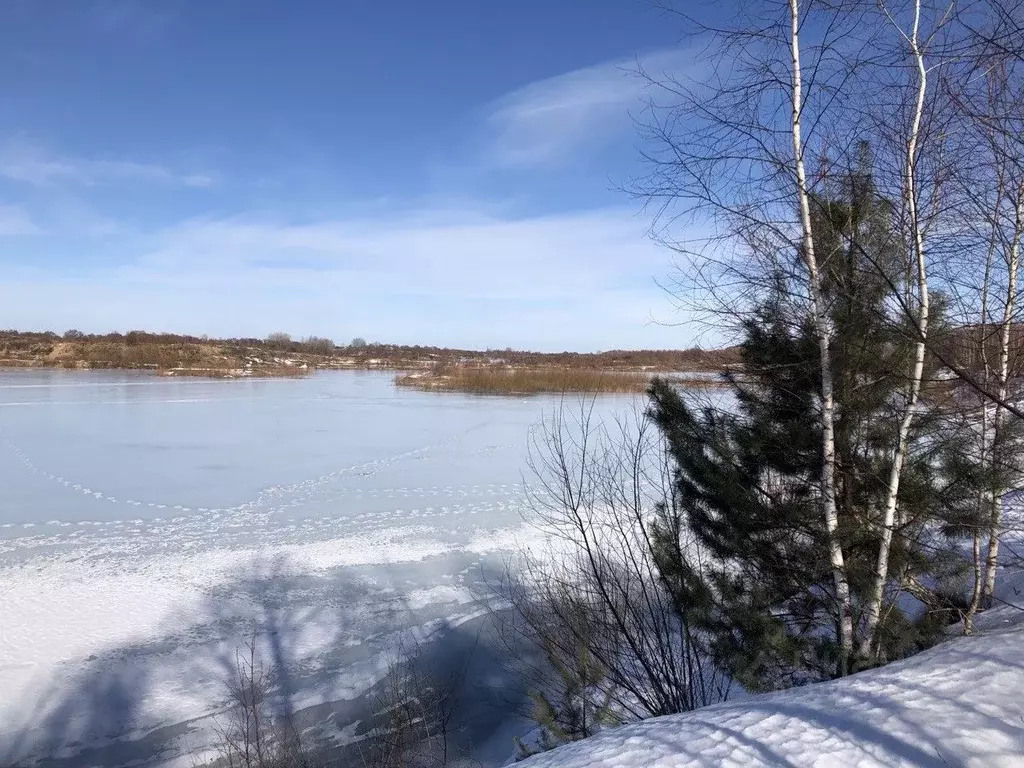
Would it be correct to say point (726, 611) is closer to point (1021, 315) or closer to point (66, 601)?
point (1021, 315)

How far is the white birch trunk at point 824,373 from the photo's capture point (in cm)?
402

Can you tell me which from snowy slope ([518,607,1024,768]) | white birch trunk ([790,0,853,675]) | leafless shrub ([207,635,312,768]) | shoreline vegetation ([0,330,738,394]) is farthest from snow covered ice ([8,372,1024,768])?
shoreline vegetation ([0,330,738,394])

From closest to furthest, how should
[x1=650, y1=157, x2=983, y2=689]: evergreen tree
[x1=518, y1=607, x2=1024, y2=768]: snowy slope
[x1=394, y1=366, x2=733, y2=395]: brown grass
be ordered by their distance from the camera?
[x1=518, y1=607, x2=1024, y2=768]: snowy slope, [x1=650, y1=157, x2=983, y2=689]: evergreen tree, [x1=394, y1=366, x2=733, y2=395]: brown grass


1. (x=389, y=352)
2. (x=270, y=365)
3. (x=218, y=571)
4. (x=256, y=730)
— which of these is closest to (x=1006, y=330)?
(x=256, y=730)

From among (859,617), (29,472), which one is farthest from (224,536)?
(859,617)

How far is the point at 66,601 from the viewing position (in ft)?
24.7

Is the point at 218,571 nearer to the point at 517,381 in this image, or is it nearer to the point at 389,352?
the point at 517,381

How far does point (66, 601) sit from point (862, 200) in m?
8.71

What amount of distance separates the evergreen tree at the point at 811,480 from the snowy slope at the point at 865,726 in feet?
3.00

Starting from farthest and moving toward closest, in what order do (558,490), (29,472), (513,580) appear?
1. (29,472)
2. (558,490)
3. (513,580)

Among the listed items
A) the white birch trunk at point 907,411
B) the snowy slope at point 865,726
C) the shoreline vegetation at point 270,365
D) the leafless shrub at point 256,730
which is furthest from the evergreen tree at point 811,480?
the shoreline vegetation at point 270,365

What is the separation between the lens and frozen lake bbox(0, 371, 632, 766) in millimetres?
5781

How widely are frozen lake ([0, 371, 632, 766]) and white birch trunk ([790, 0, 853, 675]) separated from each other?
3.06 metres

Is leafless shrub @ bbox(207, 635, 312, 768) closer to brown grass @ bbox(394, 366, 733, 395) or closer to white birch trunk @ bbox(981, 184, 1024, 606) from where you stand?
white birch trunk @ bbox(981, 184, 1024, 606)
